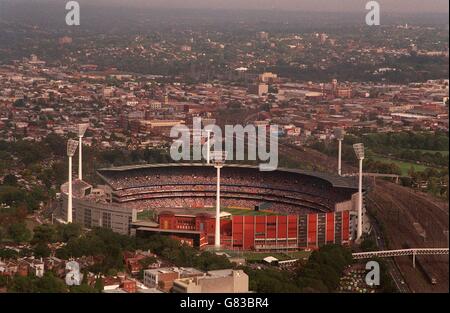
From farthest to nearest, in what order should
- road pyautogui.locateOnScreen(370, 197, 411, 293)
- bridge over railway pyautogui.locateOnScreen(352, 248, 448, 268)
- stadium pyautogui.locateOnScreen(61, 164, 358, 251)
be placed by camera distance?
stadium pyautogui.locateOnScreen(61, 164, 358, 251) < bridge over railway pyautogui.locateOnScreen(352, 248, 448, 268) < road pyautogui.locateOnScreen(370, 197, 411, 293)

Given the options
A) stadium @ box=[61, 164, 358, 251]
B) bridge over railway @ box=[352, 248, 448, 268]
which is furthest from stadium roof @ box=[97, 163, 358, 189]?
bridge over railway @ box=[352, 248, 448, 268]

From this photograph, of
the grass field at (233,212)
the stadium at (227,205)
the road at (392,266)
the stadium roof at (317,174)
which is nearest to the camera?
the road at (392,266)

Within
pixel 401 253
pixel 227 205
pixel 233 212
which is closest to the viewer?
pixel 401 253

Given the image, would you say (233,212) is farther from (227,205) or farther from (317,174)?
(317,174)

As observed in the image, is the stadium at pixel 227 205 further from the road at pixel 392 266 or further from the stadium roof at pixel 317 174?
the road at pixel 392 266

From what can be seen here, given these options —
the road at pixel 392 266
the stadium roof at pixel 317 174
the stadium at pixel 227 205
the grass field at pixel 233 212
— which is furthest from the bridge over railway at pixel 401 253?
the grass field at pixel 233 212

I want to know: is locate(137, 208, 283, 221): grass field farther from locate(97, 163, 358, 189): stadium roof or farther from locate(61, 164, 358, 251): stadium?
locate(97, 163, 358, 189): stadium roof

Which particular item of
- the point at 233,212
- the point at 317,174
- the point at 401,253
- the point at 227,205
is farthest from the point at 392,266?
the point at 227,205

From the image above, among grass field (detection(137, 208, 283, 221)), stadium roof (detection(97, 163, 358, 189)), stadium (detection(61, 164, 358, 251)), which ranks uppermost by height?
stadium roof (detection(97, 163, 358, 189))

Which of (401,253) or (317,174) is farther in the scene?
(317,174)
